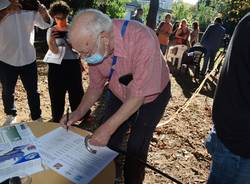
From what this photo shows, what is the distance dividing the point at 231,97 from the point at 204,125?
12.0 ft

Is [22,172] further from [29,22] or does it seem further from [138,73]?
[29,22]

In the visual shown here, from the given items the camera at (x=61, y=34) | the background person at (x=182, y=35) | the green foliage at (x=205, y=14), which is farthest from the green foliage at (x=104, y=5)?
the green foliage at (x=205, y=14)

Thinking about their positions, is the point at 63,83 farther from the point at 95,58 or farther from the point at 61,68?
the point at 95,58

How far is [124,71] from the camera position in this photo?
6.31 ft

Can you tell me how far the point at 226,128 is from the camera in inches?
57.0

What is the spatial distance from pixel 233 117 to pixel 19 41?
9.16 feet

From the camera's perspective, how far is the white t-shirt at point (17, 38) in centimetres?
350

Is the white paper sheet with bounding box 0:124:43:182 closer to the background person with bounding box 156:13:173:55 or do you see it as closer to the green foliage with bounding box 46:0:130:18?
the background person with bounding box 156:13:173:55

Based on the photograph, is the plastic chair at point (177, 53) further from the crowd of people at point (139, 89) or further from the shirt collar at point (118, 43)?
the shirt collar at point (118, 43)

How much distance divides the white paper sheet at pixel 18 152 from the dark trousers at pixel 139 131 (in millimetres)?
538

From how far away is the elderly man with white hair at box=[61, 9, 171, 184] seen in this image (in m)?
1.69

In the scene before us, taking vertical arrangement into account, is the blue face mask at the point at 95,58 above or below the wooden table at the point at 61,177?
above

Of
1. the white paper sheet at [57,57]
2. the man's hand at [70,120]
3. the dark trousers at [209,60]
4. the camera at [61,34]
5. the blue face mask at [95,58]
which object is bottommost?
the dark trousers at [209,60]

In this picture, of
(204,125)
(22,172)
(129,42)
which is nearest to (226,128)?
(129,42)
